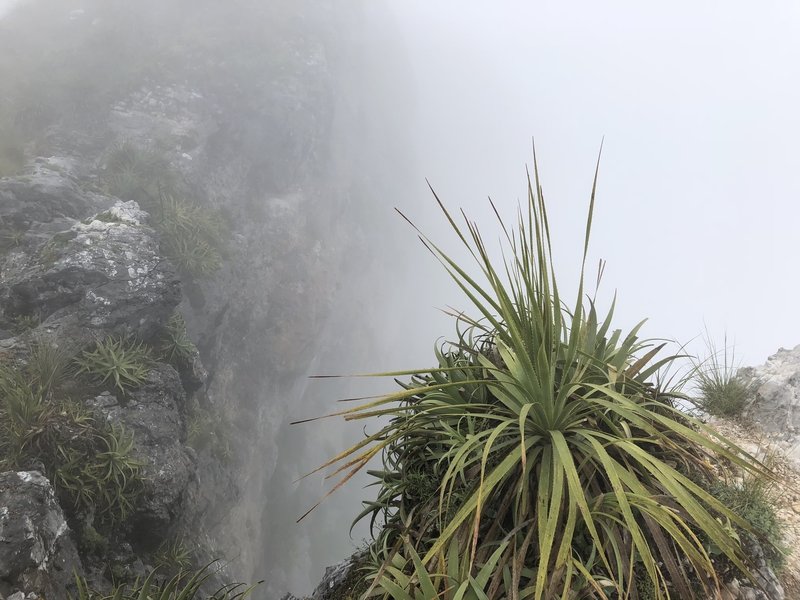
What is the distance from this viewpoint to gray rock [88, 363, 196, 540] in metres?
6.00

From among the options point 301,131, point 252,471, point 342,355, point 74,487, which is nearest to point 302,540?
point 252,471

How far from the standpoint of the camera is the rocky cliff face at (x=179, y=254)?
6.04m

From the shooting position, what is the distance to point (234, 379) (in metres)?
13.3

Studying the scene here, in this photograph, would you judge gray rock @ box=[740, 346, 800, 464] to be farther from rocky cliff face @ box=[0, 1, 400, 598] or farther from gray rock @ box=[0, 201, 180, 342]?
gray rock @ box=[0, 201, 180, 342]

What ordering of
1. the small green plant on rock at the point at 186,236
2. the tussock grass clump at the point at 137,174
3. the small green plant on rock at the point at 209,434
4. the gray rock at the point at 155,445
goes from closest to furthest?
1. the gray rock at the point at 155,445
2. the small green plant on rock at the point at 209,434
3. the small green plant on rock at the point at 186,236
4. the tussock grass clump at the point at 137,174

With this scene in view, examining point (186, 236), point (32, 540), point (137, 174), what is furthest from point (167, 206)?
point (32, 540)

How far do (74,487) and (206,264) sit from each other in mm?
6710

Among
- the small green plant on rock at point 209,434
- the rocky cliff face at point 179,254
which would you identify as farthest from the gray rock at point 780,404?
the small green plant on rock at point 209,434

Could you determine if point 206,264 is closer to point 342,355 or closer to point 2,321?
point 2,321

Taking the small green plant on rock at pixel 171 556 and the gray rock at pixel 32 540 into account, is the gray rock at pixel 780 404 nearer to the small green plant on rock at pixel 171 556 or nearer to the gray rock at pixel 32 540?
the gray rock at pixel 32 540

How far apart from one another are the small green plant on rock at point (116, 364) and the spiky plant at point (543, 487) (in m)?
5.80

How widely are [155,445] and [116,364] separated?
139cm

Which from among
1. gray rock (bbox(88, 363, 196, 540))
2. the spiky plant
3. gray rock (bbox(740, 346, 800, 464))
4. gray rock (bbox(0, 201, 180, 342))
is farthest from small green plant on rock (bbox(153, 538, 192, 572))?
gray rock (bbox(740, 346, 800, 464))

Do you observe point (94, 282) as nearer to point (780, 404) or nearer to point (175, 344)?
point (175, 344)
